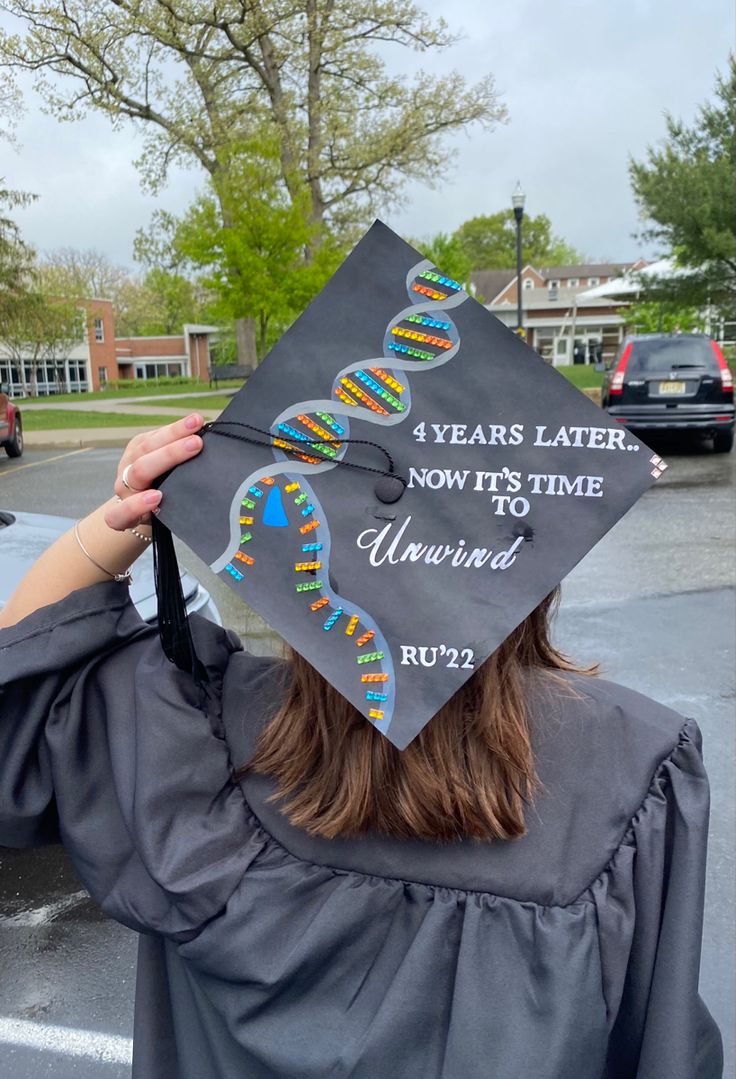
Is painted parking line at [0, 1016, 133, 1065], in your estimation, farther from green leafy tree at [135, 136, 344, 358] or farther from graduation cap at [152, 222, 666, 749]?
green leafy tree at [135, 136, 344, 358]

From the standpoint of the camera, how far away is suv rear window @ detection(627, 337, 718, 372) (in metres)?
11.9

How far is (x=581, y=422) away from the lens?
1.03 m

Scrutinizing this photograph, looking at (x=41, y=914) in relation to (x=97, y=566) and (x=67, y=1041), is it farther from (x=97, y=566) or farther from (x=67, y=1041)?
(x=97, y=566)

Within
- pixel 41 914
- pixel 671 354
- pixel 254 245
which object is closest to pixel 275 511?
pixel 41 914

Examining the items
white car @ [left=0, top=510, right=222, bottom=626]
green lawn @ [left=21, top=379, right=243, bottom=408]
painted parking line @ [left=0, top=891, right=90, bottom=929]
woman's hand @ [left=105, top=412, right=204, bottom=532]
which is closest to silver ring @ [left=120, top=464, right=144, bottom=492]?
woman's hand @ [left=105, top=412, right=204, bottom=532]

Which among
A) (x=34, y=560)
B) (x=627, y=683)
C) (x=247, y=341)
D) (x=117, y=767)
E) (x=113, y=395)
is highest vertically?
(x=247, y=341)

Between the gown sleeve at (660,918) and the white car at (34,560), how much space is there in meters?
2.30

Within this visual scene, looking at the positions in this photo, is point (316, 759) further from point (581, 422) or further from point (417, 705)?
point (581, 422)

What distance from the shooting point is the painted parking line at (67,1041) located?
7.75 feet

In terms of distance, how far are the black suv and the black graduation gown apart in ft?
36.7

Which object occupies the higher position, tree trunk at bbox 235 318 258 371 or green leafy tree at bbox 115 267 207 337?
green leafy tree at bbox 115 267 207 337

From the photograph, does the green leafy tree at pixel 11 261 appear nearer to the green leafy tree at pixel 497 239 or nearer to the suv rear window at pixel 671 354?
the suv rear window at pixel 671 354

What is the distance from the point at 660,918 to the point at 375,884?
1.10 ft

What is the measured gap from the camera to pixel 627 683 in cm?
460
